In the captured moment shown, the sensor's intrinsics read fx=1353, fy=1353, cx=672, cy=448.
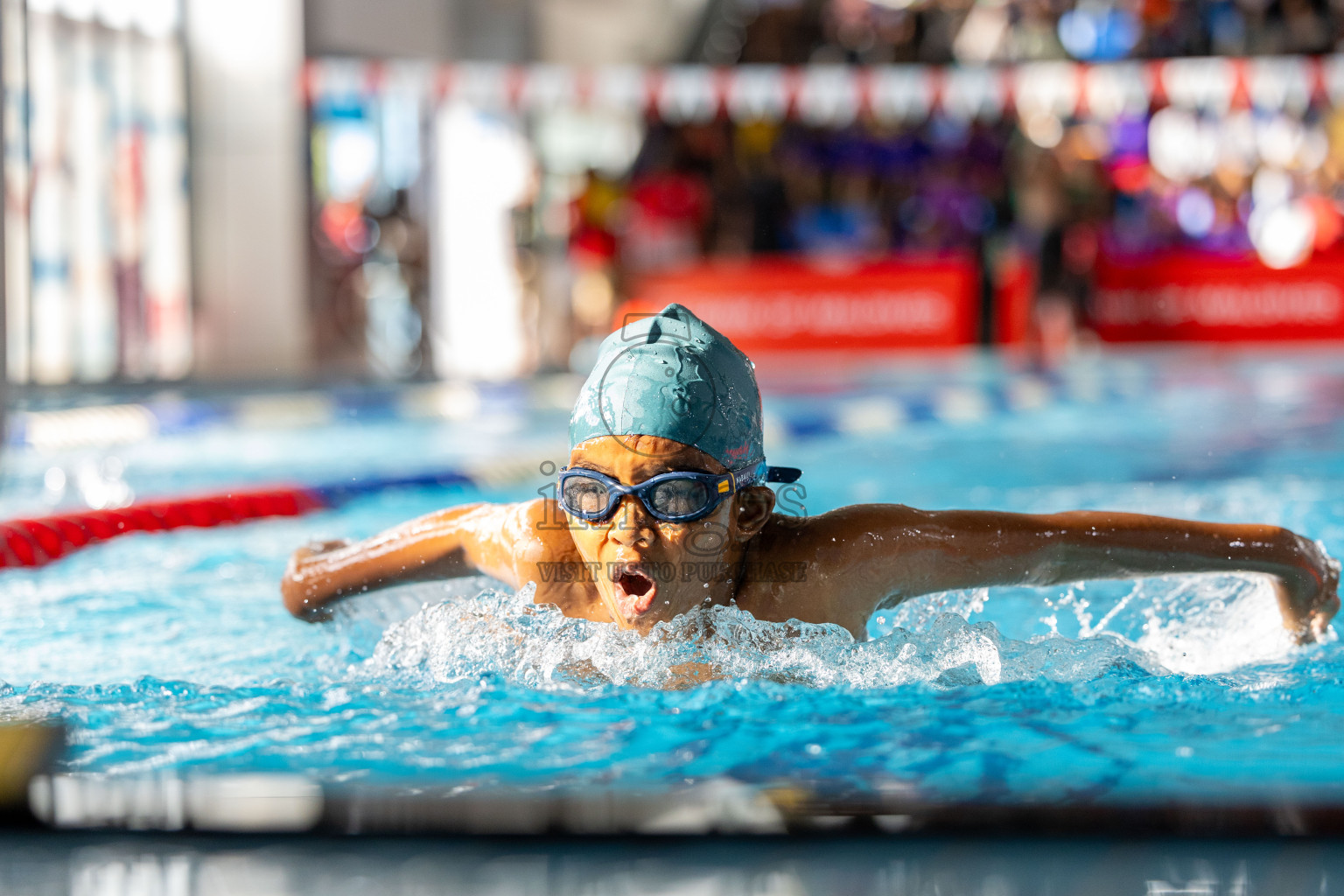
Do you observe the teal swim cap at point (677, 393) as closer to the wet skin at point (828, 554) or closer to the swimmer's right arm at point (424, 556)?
the wet skin at point (828, 554)

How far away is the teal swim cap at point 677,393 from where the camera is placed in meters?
2.03

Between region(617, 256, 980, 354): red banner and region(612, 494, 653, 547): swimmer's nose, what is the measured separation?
11753 mm

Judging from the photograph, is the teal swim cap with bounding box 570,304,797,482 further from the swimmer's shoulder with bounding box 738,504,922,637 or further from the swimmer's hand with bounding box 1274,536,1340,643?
the swimmer's hand with bounding box 1274,536,1340,643

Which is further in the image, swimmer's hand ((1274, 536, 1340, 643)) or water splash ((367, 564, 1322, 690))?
swimmer's hand ((1274, 536, 1340, 643))

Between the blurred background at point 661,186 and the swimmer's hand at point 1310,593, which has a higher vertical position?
the blurred background at point 661,186

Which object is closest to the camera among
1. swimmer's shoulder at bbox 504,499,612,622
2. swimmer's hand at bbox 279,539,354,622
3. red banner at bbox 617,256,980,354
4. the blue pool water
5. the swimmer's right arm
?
the blue pool water

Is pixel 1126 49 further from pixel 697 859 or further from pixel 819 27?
pixel 697 859

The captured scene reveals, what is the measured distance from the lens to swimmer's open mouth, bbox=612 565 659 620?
201 cm

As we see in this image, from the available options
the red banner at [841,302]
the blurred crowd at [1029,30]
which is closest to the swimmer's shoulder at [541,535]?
the red banner at [841,302]

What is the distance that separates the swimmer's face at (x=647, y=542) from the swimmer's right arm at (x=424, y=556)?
1.13ft

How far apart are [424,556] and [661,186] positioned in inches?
499

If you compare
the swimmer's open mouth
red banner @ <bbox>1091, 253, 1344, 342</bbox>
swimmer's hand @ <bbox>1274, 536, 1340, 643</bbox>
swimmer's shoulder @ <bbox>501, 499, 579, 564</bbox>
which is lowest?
swimmer's hand @ <bbox>1274, 536, 1340, 643</bbox>

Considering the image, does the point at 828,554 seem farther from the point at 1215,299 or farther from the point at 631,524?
the point at 1215,299

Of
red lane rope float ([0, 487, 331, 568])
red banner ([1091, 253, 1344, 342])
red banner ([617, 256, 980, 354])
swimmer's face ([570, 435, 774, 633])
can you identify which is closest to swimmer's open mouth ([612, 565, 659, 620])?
swimmer's face ([570, 435, 774, 633])
